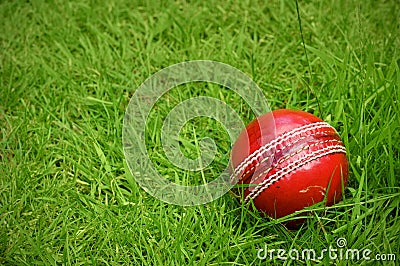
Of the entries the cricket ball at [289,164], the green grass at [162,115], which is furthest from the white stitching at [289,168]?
the green grass at [162,115]

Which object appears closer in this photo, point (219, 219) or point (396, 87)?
point (219, 219)

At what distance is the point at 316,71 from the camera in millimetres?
2568

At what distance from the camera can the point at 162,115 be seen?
8.09 ft

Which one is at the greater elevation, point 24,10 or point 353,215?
point 24,10

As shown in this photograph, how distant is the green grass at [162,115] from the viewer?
6.34ft

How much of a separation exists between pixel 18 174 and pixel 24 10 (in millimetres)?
1204

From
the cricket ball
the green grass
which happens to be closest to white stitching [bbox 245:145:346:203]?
the cricket ball

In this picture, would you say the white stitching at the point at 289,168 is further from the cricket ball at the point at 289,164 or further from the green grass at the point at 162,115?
the green grass at the point at 162,115

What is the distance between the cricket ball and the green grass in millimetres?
88

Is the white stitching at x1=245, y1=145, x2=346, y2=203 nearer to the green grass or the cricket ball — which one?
the cricket ball

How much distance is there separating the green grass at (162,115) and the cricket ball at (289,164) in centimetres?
9

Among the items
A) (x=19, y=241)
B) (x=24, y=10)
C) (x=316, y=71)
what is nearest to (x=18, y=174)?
(x=19, y=241)

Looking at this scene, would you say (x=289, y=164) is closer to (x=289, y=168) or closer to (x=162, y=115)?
(x=289, y=168)

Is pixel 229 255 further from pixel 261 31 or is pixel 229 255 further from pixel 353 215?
pixel 261 31
